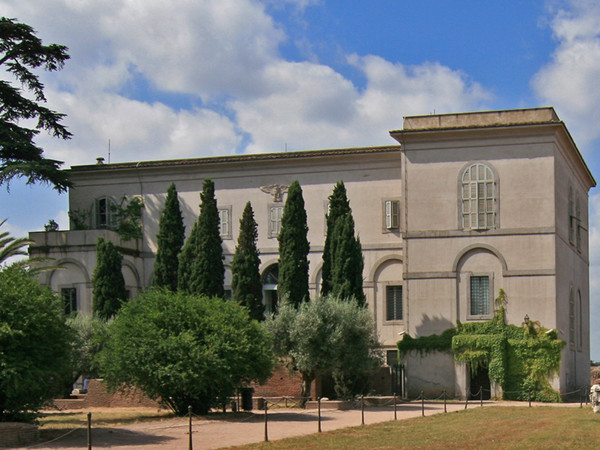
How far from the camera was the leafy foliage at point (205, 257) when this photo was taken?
4447 cm

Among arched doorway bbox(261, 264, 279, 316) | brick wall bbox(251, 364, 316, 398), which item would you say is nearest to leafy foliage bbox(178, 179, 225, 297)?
arched doorway bbox(261, 264, 279, 316)

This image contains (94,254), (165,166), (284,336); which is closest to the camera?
(284,336)

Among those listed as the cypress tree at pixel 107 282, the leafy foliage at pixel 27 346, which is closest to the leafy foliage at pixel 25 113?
the cypress tree at pixel 107 282

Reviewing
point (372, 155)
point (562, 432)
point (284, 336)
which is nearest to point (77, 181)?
point (372, 155)

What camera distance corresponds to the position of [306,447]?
21297mm

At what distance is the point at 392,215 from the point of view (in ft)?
158

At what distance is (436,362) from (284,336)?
8183mm

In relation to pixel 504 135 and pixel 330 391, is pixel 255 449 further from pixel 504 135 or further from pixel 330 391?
pixel 504 135

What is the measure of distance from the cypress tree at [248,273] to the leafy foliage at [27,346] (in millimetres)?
19194

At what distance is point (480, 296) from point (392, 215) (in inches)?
267

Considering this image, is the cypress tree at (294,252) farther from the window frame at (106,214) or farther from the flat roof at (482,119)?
the window frame at (106,214)

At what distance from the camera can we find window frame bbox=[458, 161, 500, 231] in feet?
143

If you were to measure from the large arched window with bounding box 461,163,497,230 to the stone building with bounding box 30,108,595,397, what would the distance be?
0.14 ft

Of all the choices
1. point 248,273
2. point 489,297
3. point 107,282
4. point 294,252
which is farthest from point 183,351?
point 489,297
